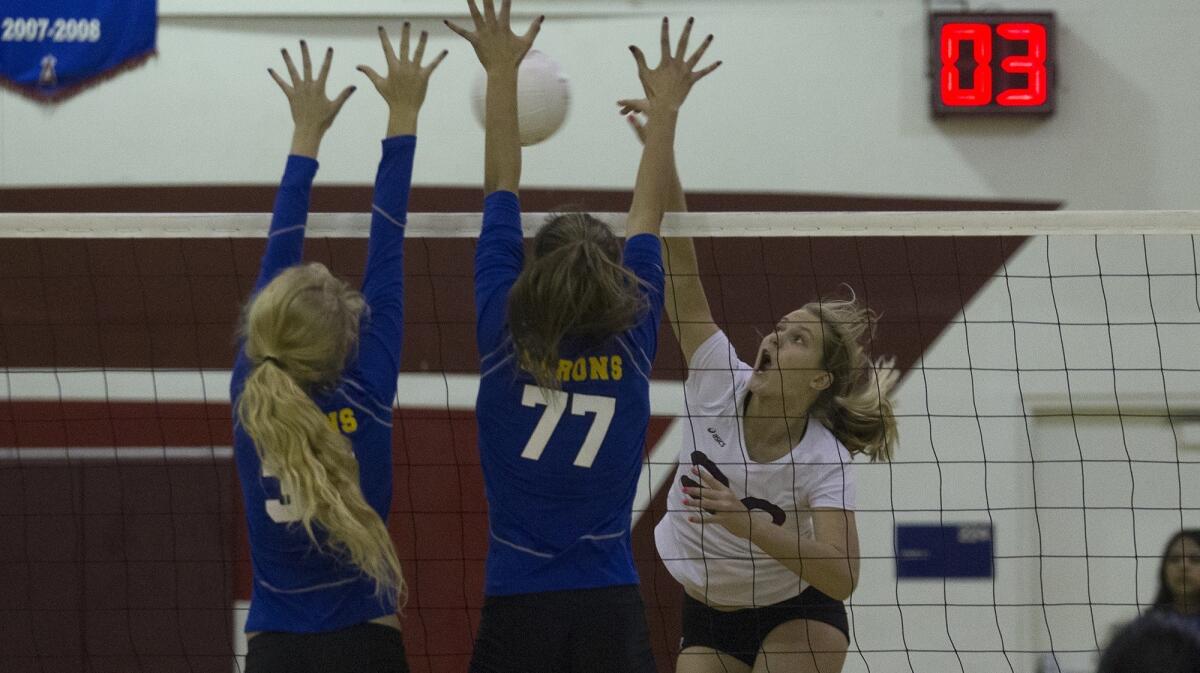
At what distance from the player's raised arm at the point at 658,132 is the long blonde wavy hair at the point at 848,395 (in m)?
0.77

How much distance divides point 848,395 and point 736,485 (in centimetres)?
41

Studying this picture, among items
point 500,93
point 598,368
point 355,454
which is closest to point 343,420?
point 355,454

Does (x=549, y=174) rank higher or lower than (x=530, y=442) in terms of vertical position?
higher

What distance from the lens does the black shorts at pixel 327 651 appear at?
2650 millimetres

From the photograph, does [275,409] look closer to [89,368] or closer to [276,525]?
[276,525]

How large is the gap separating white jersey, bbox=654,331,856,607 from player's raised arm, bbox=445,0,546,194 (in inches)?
38.9

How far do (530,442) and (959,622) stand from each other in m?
3.34

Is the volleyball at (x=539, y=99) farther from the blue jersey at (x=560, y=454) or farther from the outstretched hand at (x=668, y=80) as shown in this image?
the blue jersey at (x=560, y=454)

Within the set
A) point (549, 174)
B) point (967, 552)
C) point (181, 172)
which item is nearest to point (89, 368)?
point (181, 172)

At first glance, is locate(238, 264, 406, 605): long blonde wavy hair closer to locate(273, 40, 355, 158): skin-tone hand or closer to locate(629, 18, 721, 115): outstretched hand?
locate(273, 40, 355, 158): skin-tone hand

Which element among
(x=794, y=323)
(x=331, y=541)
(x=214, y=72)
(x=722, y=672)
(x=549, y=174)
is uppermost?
(x=214, y=72)

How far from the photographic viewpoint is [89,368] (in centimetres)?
569

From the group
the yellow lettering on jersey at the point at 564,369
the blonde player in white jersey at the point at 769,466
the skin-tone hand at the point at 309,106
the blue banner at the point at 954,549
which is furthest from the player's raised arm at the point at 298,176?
the blue banner at the point at 954,549

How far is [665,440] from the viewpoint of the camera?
18.3 feet
